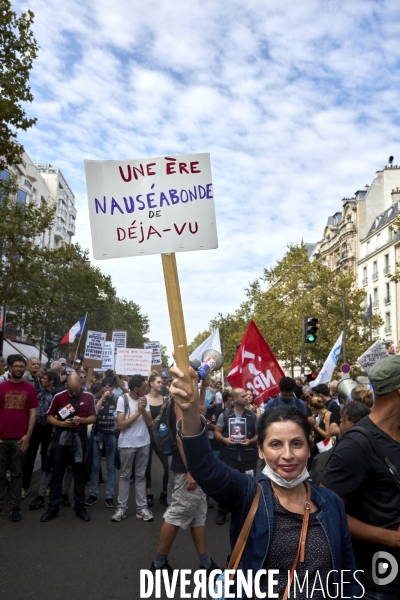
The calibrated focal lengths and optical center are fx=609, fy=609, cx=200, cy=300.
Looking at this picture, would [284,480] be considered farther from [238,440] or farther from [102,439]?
[102,439]

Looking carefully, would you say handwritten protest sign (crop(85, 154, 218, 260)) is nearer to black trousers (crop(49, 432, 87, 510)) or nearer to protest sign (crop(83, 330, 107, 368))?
black trousers (crop(49, 432, 87, 510))

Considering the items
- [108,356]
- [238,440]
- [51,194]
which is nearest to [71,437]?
[238,440]

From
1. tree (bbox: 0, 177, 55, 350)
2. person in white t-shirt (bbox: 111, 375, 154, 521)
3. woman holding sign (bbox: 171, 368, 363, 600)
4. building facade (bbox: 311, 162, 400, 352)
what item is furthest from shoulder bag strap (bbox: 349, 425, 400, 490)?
building facade (bbox: 311, 162, 400, 352)

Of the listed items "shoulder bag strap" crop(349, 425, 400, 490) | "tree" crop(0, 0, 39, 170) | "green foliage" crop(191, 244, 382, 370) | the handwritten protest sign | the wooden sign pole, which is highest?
"tree" crop(0, 0, 39, 170)

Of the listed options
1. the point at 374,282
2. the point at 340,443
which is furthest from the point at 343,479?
the point at 374,282

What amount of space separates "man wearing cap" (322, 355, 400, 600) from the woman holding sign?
1.01ft

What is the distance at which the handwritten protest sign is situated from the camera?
3279 mm

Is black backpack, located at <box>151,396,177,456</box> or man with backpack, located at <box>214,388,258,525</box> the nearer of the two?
black backpack, located at <box>151,396,177,456</box>

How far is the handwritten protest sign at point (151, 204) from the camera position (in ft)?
10.8

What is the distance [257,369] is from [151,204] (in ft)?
17.0

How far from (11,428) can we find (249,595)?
6347 millimetres

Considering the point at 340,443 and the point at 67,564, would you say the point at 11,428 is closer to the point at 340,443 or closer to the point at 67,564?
the point at 67,564

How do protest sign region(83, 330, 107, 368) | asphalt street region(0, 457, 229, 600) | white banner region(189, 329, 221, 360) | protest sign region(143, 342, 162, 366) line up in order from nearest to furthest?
asphalt street region(0, 457, 229, 600) < white banner region(189, 329, 221, 360) < protest sign region(83, 330, 107, 368) < protest sign region(143, 342, 162, 366)

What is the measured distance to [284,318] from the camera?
47.7 metres
